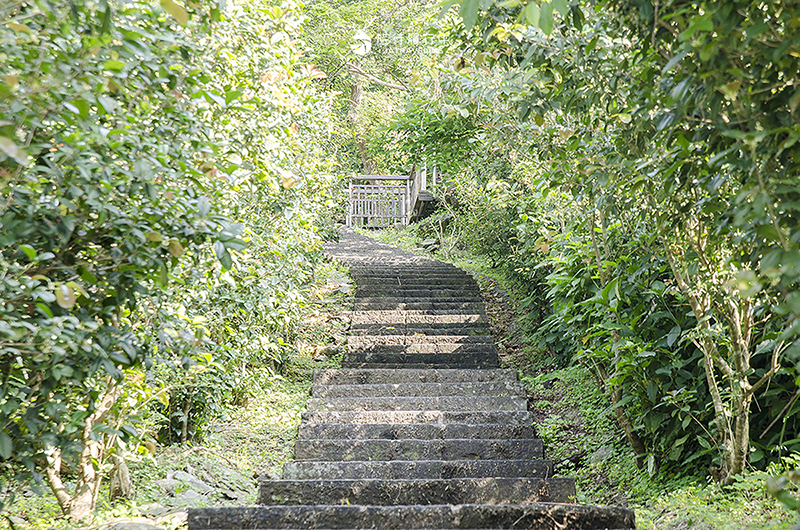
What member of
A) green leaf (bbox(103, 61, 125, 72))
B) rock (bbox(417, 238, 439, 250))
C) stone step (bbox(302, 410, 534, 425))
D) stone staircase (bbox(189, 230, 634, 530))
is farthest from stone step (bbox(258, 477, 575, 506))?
rock (bbox(417, 238, 439, 250))

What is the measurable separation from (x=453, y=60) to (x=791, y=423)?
2.42 meters

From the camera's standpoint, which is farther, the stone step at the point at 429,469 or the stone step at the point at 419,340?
the stone step at the point at 419,340

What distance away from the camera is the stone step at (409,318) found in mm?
6449

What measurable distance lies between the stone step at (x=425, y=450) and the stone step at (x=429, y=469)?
0.25 m

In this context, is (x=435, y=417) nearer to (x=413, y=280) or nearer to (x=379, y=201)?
(x=413, y=280)

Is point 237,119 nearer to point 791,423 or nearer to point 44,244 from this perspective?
point 44,244

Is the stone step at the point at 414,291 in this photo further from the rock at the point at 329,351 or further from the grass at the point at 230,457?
the rock at the point at 329,351

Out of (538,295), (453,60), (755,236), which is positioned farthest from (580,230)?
(538,295)

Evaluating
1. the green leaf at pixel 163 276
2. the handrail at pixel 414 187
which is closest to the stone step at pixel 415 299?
the green leaf at pixel 163 276

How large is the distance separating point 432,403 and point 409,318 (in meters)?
1.90

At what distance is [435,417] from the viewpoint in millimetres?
4387

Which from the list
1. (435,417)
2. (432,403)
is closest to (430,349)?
(432,403)

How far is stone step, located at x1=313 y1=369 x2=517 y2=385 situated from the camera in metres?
5.19

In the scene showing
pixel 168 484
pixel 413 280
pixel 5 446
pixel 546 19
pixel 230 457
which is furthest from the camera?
pixel 413 280
